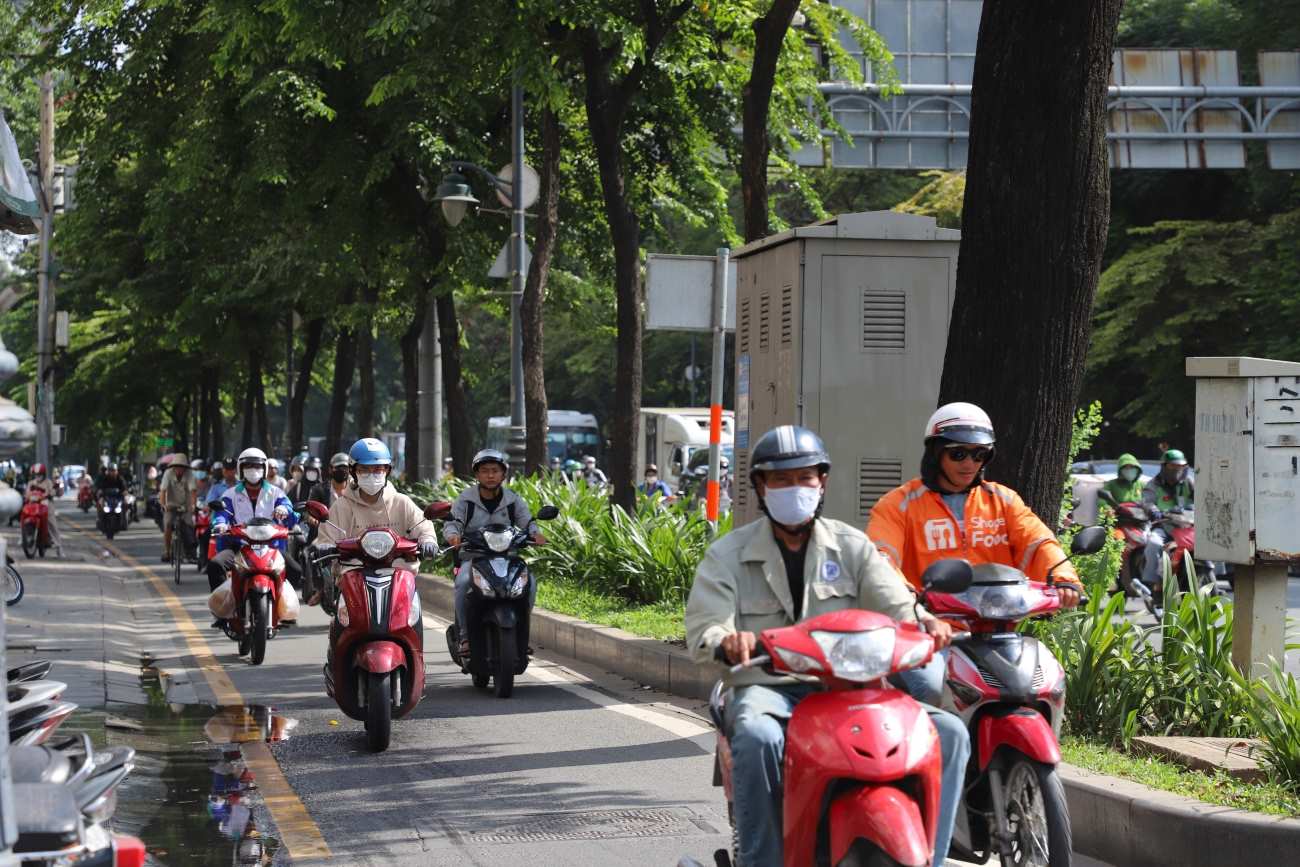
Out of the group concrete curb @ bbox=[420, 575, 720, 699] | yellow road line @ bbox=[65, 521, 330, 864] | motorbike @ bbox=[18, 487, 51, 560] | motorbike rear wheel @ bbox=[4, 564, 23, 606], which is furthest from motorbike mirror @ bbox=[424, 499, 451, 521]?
motorbike @ bbox=[18, 487, 51, 560]

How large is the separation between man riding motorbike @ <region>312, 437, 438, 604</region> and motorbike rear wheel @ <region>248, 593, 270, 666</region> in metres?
3.27

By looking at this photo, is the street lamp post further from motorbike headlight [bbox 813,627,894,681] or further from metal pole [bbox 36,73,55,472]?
motorbike headlight [bbox 813,627,894,681]

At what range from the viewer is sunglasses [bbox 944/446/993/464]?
6539 mm

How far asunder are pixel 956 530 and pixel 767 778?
1.86 meters

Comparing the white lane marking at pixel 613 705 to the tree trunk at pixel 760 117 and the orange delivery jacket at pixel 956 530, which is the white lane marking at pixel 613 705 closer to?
the orange delivery jacket at pixel 956 530

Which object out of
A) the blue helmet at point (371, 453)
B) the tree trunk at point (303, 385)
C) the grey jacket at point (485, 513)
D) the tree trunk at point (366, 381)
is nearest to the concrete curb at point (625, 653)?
the grey jacket at point (485, 513)

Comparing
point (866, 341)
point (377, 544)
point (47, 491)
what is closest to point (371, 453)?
point (377, 544)

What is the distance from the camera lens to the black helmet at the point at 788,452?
546cm

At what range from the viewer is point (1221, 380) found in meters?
8.73

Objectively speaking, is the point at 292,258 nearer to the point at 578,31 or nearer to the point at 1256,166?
the point at 578,31

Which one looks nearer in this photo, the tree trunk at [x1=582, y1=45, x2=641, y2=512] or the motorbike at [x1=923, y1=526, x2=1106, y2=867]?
the motorbike at [x1=923, y1=526, x2=1106, y2=867]

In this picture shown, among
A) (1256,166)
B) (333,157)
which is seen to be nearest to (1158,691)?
(333,157)

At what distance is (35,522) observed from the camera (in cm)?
2969

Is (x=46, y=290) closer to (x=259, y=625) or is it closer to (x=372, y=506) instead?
(x=259, y=625)
